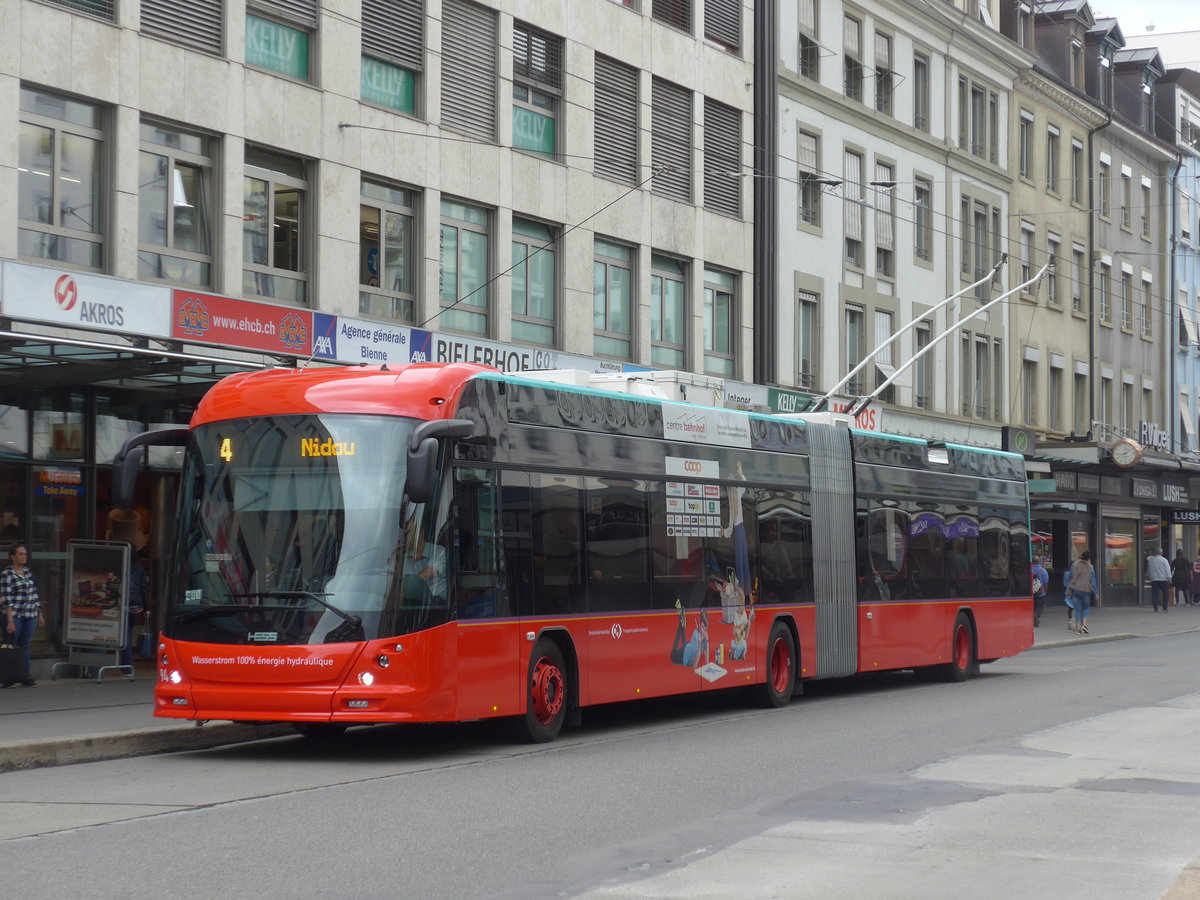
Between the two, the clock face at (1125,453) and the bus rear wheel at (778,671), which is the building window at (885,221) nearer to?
the clock face at (1125,453)

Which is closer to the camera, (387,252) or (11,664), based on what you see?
(11,664)

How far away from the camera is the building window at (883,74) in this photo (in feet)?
127

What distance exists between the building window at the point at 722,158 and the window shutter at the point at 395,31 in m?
8.43

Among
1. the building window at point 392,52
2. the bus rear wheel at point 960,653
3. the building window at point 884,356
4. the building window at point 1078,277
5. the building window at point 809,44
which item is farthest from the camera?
the building window at point 1078,277

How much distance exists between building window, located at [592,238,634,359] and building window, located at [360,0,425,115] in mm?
5187

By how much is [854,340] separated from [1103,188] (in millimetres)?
18081

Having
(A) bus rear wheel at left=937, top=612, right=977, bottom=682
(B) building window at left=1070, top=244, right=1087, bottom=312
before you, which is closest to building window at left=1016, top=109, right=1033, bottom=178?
(B) building window at left=1070, top=244, right=1087, bottom=312

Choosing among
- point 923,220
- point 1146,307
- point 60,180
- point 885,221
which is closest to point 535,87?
point 60,180

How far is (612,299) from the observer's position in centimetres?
2934

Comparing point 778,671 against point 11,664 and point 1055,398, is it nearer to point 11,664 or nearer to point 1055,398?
point 11,664

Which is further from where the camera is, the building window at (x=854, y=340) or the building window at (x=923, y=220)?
the building window at (x=923, y=220)

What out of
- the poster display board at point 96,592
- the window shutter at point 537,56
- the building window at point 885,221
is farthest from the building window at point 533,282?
the building window at point 885,221

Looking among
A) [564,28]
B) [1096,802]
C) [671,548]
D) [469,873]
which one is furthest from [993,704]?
[564,28]

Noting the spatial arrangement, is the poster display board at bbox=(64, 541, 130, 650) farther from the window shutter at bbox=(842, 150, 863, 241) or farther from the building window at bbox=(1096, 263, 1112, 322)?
the building window at bbox=(1096, 263, 1112, 322)
